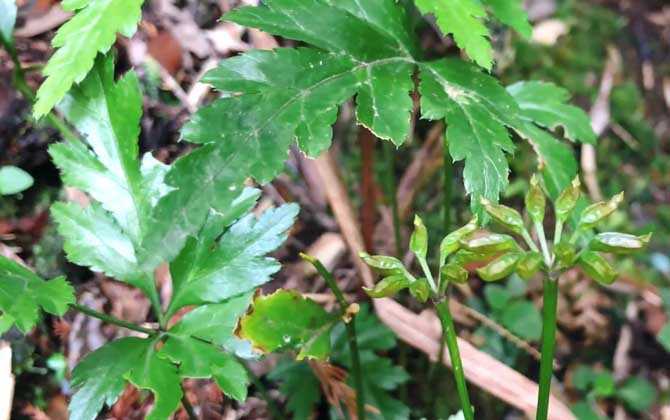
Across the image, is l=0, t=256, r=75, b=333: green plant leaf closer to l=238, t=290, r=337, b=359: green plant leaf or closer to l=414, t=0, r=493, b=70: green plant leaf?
l=238, t=290, r=337, b=359: green plant leaf

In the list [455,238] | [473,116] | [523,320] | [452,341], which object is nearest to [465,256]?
[455,238]

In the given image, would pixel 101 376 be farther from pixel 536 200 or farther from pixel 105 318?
pixel 536 200

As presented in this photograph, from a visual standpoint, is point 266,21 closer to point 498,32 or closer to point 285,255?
point 285,255

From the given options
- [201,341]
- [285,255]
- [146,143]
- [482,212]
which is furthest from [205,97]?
[482,212]

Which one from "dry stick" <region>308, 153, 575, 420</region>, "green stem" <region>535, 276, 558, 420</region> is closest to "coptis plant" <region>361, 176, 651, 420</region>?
"green stem" <region>535, 276, 558, 420</region>

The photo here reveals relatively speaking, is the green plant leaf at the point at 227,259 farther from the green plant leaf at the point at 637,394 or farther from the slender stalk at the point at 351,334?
the green plant leaf at the point at 637,394

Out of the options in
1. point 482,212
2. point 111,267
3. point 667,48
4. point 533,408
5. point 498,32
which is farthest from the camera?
point 667,48
